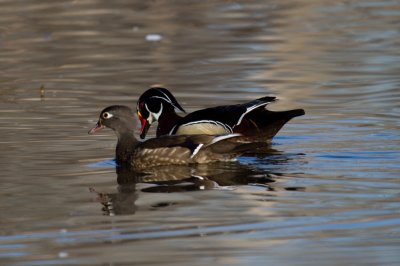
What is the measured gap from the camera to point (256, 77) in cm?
1592

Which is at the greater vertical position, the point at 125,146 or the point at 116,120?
the point at 116,120

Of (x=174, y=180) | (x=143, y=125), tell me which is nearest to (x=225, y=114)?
(x=143, y=125)

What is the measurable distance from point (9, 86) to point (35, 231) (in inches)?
310

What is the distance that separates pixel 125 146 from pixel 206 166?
33.7 inches

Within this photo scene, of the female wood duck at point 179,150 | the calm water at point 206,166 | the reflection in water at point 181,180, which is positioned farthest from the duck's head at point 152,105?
the reflection in water at point 181,180

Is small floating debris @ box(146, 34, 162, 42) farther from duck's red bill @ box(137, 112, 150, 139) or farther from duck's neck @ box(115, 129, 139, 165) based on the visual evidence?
duck's neck @ box(115, 129, 139, 165)

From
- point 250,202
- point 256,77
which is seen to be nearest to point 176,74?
point 256,77

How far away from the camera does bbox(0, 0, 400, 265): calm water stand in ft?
25.2

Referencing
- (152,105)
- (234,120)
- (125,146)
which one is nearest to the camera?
(125,146)

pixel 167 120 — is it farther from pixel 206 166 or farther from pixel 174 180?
pixel 174 180

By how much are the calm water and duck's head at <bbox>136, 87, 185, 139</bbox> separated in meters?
0.44

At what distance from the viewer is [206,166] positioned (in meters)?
10.9

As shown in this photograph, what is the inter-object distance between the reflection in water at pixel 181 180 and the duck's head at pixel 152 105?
1442mm

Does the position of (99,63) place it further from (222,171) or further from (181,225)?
(181,225)
